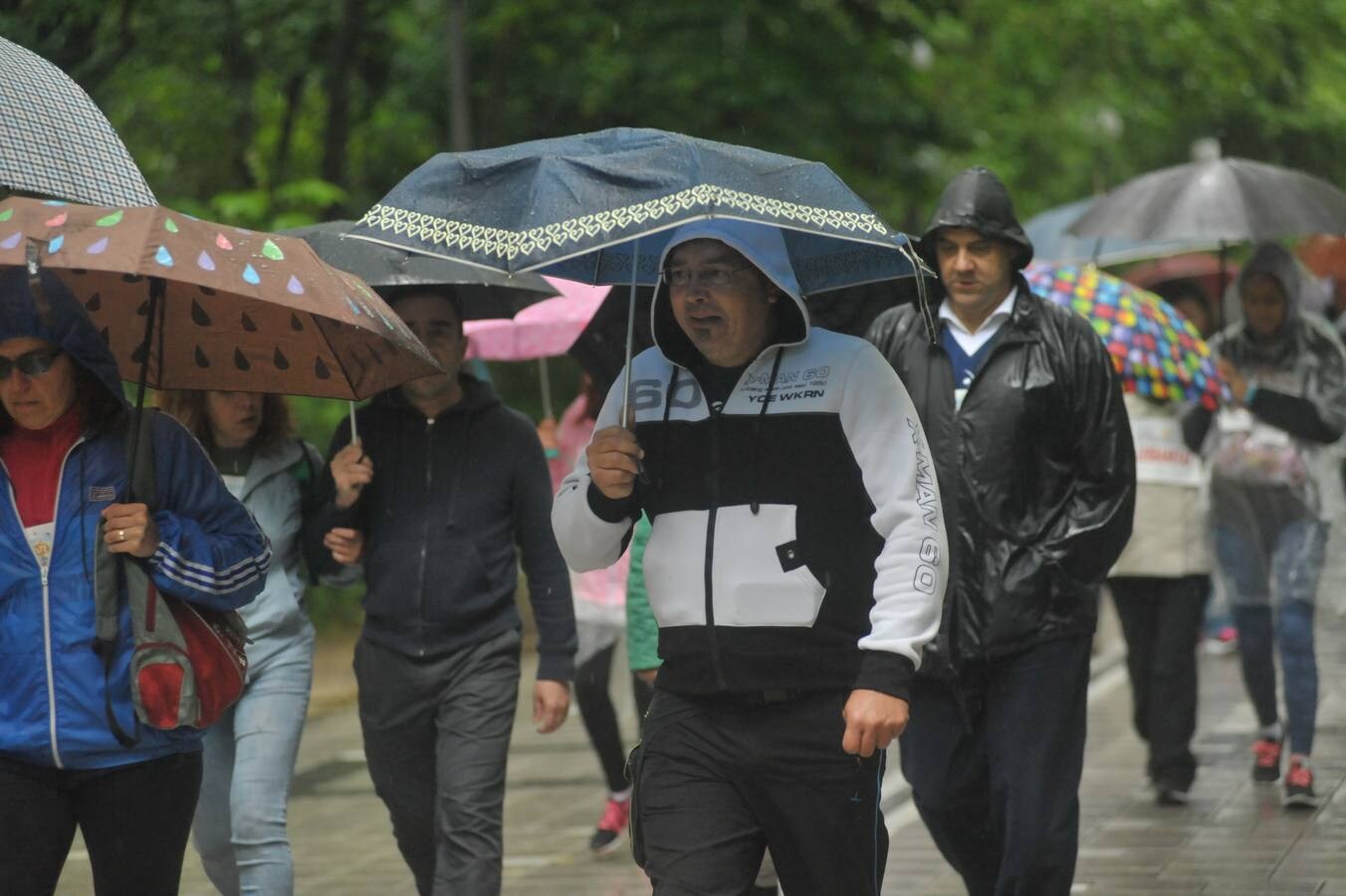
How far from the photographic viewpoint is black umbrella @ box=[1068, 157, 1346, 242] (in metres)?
8.94

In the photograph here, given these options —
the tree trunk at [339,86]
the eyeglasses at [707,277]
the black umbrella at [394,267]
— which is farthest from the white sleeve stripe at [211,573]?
the tree trunk at [339,86]

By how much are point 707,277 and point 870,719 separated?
3.38ft

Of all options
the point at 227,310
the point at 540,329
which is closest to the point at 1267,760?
the point at 540,329

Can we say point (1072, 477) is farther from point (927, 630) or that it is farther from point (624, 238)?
point (624, 238)

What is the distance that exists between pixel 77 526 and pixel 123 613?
8.1 inches

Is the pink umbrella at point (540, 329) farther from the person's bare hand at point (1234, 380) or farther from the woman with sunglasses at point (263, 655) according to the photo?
the person's bare hand at point (1234, 380)

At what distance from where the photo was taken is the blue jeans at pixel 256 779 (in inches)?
229

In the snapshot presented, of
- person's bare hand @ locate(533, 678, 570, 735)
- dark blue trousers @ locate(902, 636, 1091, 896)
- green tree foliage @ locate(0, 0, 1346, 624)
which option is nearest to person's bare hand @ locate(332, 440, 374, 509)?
person's bare hand @ locate(533, 678, 570, 735)

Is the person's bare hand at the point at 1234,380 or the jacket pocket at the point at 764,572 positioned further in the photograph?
the person's bare hand at the point at 1234,380

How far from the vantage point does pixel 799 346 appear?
472 centimetres

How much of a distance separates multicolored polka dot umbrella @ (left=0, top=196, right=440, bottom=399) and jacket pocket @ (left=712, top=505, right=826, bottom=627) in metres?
0.89

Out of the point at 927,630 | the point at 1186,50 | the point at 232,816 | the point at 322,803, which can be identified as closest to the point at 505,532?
the point at 232,816

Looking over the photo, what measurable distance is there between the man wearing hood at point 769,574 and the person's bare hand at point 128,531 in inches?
37.0

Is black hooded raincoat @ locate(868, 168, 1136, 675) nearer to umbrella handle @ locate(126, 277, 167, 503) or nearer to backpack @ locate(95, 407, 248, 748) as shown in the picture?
backpack @ locate(95, 407, 248, 748)
